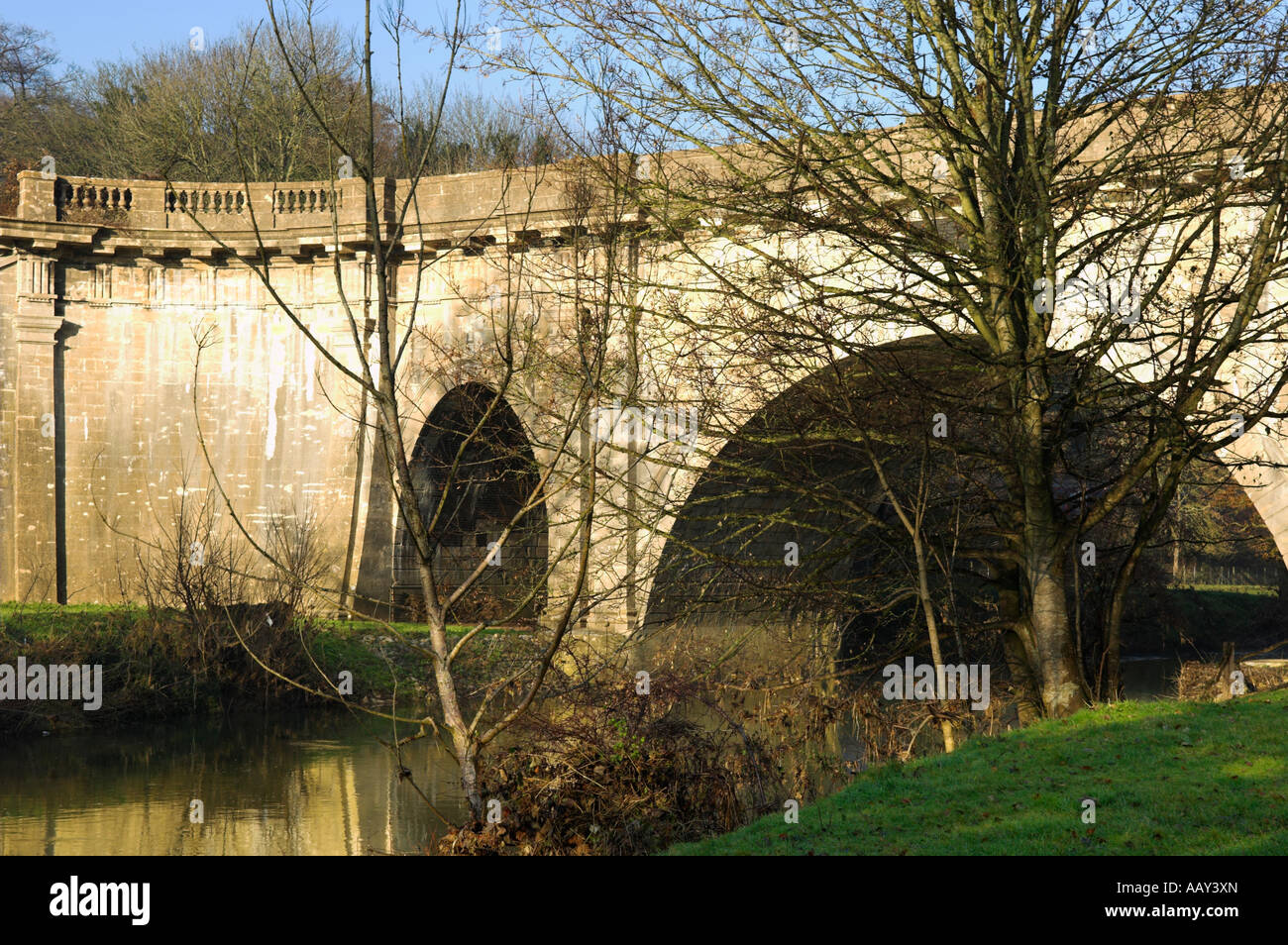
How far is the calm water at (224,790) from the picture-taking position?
1062 centimetres

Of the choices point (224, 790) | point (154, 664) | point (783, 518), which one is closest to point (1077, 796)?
point (783, 518)

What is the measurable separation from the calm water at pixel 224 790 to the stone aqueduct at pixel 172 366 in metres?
5.75

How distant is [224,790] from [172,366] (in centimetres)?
1162

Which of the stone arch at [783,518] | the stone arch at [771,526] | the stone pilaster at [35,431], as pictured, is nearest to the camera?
the stone arch at [783,518]

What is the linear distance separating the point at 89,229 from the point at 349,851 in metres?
14.9

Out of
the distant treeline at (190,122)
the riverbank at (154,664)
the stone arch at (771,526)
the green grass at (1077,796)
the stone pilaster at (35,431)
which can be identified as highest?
the distant treeline at (190,122)

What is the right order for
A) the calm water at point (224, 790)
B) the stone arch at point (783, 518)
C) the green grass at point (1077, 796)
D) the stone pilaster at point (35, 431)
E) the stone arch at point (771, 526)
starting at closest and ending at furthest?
the green grass at point (1077, 796), the stone arch at point (783, 518), the stone arch at point (771, 526), the calm water at point (224, 790), the stone pilaster at point (35, 431)

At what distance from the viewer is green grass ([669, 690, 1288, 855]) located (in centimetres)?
629

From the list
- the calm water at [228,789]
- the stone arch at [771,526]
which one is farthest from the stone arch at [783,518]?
the calm water at [228,789]

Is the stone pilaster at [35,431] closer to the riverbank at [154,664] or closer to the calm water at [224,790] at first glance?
the riverbank at [154,664]
